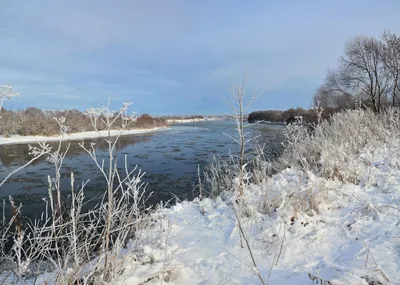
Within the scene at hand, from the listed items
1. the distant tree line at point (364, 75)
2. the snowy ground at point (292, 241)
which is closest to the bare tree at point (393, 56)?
the distant tree line at point (364, 75)

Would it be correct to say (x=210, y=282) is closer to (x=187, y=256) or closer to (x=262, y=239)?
(x=187, y=256)

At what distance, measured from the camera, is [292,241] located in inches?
134

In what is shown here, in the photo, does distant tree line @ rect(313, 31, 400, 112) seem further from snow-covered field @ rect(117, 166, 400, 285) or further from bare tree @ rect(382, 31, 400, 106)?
snow-covered field @ rect(117, 166, 400, 285)

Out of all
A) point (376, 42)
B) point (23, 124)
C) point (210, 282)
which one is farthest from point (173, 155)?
point (376, 42)

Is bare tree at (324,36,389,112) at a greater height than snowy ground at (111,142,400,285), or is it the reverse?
bare tree at (324,36,389,112)

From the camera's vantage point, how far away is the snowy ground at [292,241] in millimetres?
2678

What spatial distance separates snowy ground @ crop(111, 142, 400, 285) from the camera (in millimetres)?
2678

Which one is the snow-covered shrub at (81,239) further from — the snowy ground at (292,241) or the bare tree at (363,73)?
the bare tree at (363,73)

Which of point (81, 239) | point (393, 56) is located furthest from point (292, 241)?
point (393, 56)

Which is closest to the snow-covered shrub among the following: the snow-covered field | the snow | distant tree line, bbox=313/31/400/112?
the snow

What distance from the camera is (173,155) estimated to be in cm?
1583

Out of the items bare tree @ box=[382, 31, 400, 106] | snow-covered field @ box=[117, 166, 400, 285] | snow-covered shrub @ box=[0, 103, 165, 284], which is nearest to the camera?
snow-covered shrub @ box=[0, 103, 165, 284]

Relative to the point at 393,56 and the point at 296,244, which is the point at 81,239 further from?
the point at 393,56

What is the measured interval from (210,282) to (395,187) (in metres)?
3.61
